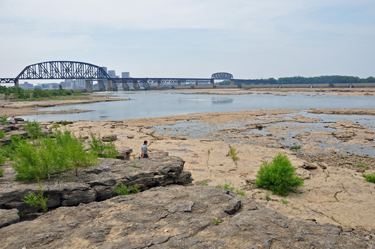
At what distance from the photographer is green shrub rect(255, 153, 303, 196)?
10117mm

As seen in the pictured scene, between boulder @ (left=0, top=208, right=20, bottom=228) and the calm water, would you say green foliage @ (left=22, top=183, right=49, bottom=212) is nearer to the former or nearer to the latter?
boulder @ (left=0, top=208, right=20, bottom=228)

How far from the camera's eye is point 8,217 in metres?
6.36

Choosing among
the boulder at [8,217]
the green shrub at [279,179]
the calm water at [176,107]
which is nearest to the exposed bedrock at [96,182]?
the boulder at [8,217]

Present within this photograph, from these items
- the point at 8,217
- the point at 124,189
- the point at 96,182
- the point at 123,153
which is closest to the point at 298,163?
the point at 123,153

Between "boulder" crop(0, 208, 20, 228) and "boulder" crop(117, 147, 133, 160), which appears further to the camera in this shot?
"boulder" crop(117, 147, 133, 160)

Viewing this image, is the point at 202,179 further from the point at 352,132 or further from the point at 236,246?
the point at 352,132

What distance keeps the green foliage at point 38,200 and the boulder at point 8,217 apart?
17.2 inches

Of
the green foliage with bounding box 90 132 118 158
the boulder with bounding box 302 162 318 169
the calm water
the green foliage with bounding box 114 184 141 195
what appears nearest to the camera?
the green foliage with bounding box 114 184 141 195

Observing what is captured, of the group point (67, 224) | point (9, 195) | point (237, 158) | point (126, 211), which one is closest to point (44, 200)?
point (9, 195)

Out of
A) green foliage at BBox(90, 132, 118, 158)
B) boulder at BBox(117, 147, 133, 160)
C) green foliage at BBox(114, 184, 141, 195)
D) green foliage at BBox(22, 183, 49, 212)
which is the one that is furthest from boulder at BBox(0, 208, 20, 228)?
boulder at BBox(117, 147, 133, 160)

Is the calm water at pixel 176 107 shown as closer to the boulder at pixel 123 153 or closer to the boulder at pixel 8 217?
the boulder at pixel 123 153

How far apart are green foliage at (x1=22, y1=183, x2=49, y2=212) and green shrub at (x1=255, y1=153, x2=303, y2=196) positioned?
7.59 metres

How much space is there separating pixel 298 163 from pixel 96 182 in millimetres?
10073

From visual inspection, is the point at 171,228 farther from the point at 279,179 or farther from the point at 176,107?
the point at 176,107
